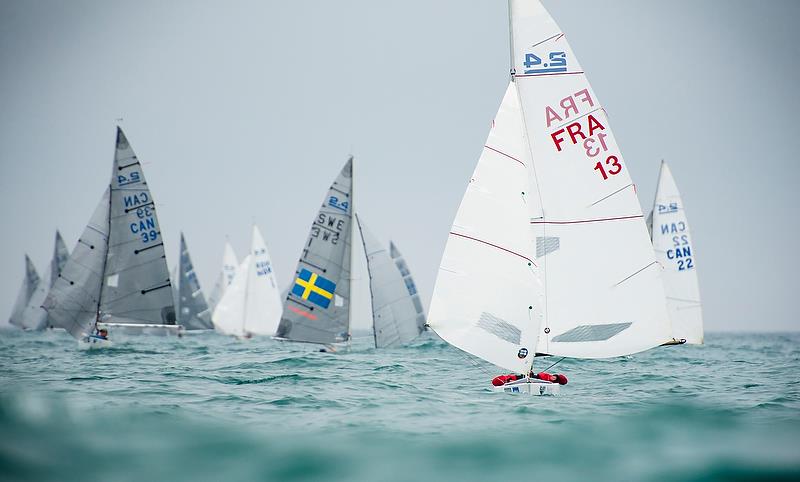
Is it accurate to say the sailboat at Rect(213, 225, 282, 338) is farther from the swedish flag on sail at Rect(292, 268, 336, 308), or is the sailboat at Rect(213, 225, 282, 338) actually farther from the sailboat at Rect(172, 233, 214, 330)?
the swedish flag on sail at Rect(292, 268, 336, 308)

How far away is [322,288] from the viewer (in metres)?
30.2

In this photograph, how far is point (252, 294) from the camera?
178ft

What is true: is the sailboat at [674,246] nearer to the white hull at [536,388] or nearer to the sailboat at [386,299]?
the sailboat at [386,299]

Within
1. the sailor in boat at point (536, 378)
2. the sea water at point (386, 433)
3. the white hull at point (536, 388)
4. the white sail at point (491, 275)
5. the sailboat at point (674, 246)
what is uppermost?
the sailboat at point (674, 246)

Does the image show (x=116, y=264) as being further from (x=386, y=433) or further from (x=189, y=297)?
(x=189, y=297)

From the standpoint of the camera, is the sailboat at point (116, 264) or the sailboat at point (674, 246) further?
the sailboat at point (674, 246)

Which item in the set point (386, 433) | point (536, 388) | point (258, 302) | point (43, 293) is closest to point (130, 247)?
point (536, 388)

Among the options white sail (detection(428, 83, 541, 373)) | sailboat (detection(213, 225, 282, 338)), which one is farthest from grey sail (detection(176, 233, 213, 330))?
white sail (detection(428, 83, 541, 373))

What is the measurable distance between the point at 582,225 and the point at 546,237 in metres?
0.75

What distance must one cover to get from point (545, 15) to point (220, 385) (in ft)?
32.8

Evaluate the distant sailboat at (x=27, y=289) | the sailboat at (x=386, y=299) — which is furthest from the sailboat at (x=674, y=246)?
the distant sailboat at (x=27, y=289)

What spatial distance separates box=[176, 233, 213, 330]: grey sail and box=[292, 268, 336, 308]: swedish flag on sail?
115 feet

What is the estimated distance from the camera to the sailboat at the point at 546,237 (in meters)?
13.1

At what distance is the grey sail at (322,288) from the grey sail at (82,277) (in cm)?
848
